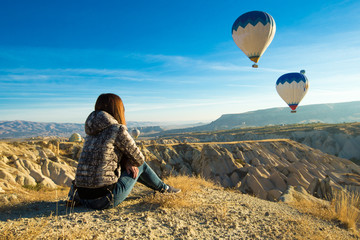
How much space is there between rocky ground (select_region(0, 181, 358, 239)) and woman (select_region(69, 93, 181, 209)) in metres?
0.31

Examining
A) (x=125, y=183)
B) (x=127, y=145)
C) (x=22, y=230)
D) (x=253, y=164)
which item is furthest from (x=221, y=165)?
(x=22, y=230)

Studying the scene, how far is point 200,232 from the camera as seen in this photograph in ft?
10.6

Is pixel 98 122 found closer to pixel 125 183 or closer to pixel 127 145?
pixel 127 145

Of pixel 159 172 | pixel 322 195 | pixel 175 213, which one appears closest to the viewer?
pixel 175 213

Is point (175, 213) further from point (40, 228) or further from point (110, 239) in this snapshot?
point (40, 228)

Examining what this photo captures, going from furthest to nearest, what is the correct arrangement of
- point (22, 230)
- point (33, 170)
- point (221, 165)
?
point (221, 165) < point (33, 170) < point (22, 230)

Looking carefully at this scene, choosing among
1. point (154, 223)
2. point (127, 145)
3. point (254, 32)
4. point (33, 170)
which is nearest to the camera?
point (127, 145)

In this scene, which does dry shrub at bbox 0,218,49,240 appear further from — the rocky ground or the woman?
the woman

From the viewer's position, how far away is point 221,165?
24891 millimetres

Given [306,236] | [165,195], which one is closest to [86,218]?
[165,195]

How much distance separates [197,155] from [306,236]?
27.5 m

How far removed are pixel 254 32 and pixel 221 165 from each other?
45.1 feet

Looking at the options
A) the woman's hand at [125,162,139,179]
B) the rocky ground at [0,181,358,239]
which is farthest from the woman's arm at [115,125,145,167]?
the rocky ground at [0,181,358,239]

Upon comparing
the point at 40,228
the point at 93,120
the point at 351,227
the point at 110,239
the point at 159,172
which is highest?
the point at 93,120
